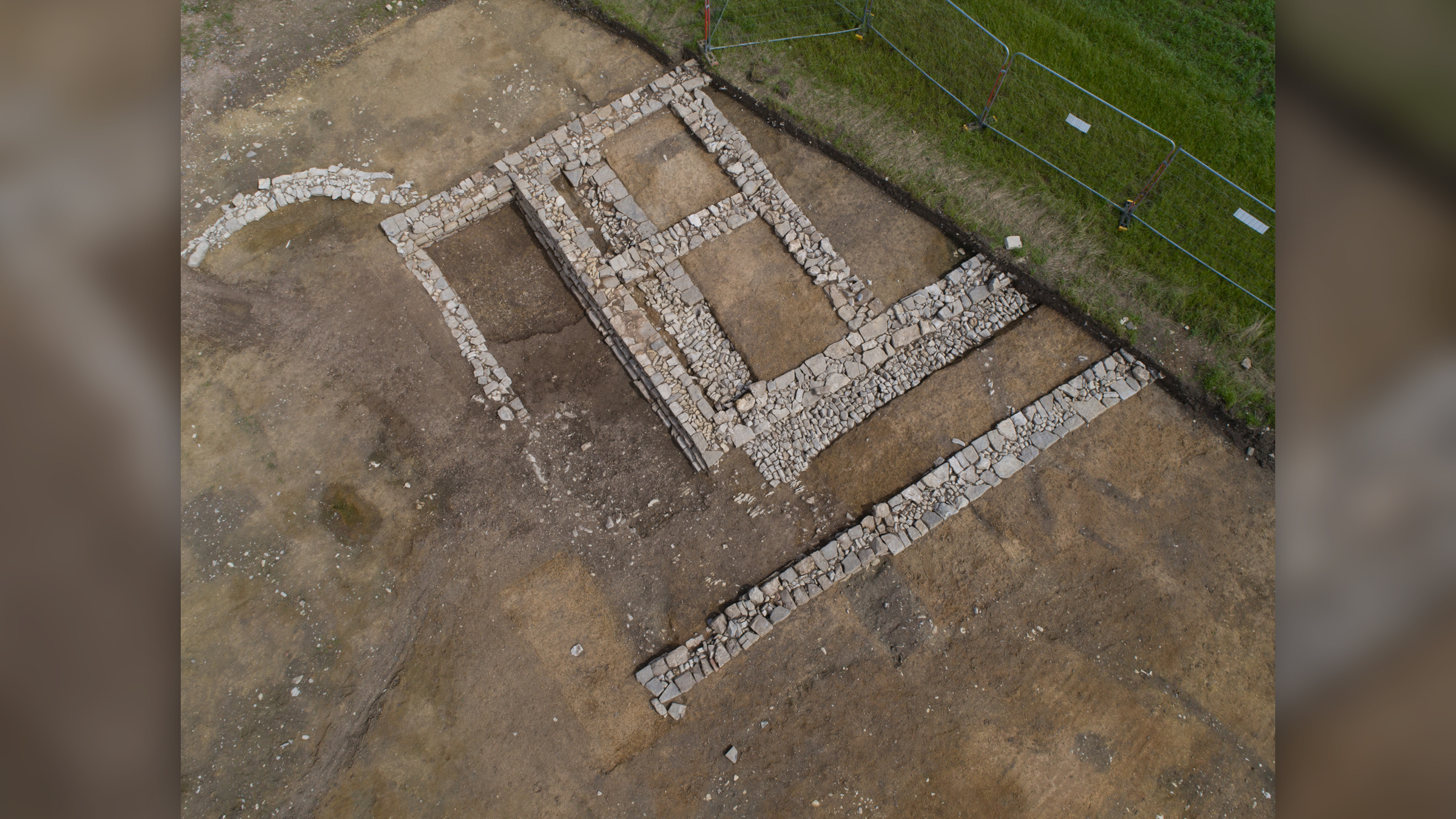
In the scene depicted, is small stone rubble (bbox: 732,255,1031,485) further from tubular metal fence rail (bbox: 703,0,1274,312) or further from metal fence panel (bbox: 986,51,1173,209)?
tubular metal fence rail (bbox: 703,0,1274,312)

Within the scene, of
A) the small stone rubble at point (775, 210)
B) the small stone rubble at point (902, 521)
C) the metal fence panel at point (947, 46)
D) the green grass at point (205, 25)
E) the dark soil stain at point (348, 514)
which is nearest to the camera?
the small stone rubble at point (902, 521)

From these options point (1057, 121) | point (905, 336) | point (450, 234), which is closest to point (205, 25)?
point (450, 234)

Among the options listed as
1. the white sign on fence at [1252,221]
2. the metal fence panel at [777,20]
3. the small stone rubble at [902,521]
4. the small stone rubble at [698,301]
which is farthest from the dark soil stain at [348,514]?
the white sign on fence at [1252,221]

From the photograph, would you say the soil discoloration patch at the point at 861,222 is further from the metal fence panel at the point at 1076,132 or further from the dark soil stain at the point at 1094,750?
the dark soil stain at the point at 1094,750

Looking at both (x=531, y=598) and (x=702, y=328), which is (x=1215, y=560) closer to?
(x=702, y=328)

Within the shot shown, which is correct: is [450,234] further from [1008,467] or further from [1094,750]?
[1094,750]

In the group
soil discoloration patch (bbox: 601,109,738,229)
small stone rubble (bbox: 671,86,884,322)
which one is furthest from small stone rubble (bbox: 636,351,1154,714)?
soil discoloration patch (bbox: 601,109,738,229)
